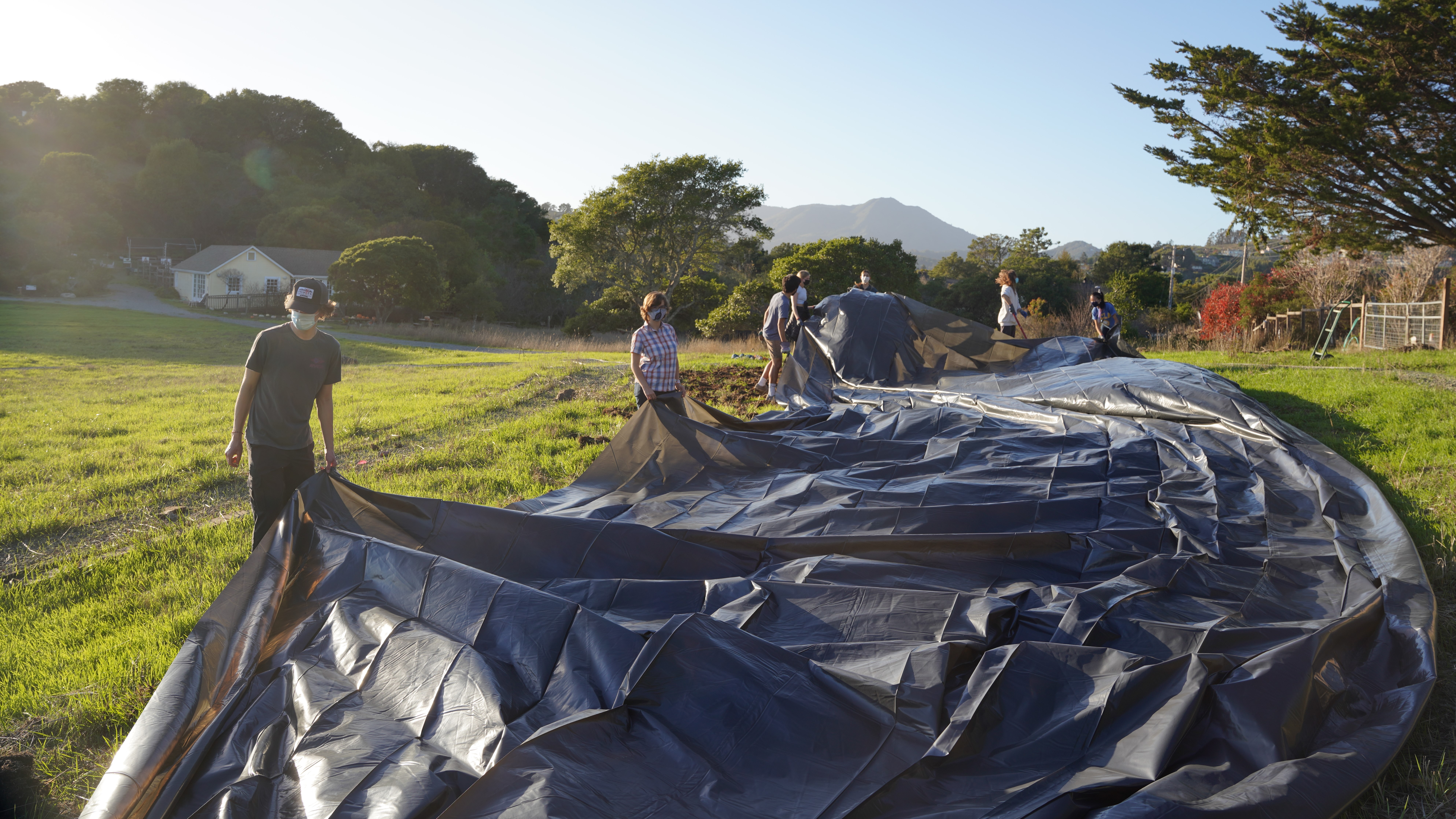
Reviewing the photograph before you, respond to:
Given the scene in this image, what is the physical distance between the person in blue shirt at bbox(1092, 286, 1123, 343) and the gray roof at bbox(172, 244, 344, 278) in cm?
3656

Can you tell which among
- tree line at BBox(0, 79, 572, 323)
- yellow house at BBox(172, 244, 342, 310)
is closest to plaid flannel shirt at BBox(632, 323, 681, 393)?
tree line at BBox(0, 79, 572, 323)

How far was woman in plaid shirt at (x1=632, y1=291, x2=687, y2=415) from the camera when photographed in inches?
214

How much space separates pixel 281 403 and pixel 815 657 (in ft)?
8.90

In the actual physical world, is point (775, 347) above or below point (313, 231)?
below

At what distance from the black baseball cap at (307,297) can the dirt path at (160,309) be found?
56.3 feet

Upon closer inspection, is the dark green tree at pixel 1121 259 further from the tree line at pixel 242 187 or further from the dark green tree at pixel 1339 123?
the tree line at pixel 242 187

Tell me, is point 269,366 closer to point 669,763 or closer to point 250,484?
point 250,484

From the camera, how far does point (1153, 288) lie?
2658 cm

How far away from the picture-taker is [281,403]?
137 inches

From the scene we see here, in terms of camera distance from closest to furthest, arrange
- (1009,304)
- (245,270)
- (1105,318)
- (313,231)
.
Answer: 1. (1009,304)
2. (1105,318)
3. (245,270)
4. (313,231)

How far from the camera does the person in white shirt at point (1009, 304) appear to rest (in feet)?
31.7

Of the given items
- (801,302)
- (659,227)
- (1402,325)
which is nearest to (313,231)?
(659,227)

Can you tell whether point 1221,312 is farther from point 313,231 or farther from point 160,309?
point 313,231

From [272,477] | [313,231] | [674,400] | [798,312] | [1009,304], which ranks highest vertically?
[313,231]
